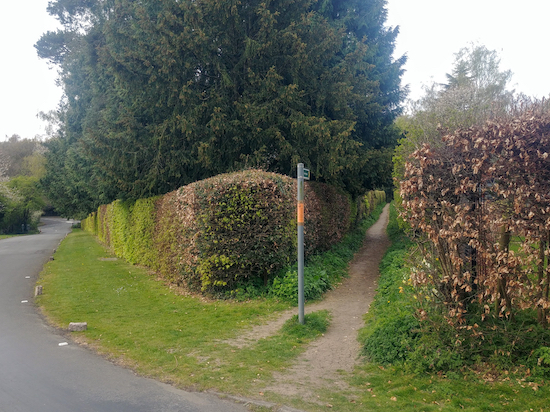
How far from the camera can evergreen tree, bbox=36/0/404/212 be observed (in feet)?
45.1

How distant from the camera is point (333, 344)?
266 inches

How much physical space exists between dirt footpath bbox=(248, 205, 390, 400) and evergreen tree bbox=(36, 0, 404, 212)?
4.90m

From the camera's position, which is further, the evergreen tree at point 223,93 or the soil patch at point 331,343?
the evergreen tree at point 223,93

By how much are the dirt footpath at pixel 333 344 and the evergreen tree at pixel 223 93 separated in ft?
16.1

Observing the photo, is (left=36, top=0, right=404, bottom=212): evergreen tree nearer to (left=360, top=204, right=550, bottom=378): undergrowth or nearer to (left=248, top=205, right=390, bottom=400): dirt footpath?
(left=248, top=205, right=390, bottom=400): dirt footpath

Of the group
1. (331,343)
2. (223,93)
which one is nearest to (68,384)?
(331,343)

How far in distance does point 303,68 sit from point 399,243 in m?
7.80

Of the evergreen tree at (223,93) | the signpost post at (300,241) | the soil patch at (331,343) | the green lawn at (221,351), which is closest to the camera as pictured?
the green lawn at (221,351)

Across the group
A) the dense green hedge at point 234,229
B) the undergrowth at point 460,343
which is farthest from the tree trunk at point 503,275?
the dense green hedge at point 234,229

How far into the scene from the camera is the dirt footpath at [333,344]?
521 centimetres

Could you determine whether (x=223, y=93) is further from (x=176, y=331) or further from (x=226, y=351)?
(x=226, y=351)

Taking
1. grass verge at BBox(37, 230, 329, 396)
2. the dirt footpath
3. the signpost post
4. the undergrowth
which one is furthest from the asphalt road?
the signpost post

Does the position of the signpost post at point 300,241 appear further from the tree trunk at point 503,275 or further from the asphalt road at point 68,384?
the tree trunk at point 503,275

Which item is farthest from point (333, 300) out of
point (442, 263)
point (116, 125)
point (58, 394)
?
point (116, 125)
